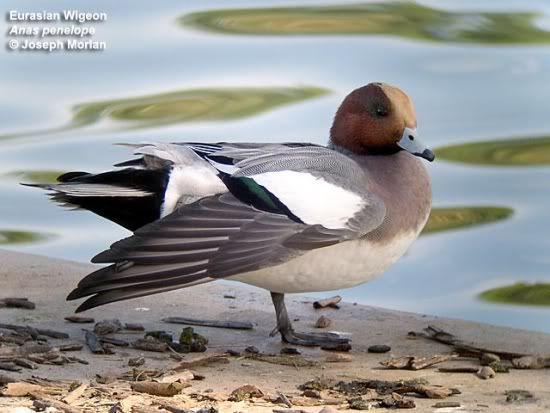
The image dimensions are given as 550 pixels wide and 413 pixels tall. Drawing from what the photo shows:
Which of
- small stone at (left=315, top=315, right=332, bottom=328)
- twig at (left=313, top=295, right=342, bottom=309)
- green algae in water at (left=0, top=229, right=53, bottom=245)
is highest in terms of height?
green algae in water at (left=0, top=229, right=53, bottom=245)

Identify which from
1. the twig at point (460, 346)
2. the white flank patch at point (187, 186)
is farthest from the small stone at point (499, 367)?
the white flank patch at point (187, 186)

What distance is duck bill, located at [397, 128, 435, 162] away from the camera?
625 cm

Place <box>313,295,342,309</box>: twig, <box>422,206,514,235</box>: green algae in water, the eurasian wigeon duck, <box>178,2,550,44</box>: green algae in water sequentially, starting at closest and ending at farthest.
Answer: the eurasian wigeon duck < <box>313,295,342,309</box>: twig < <box>422,206,514,235</box>: green algae in water < <box>178,2,550,44</box>: green algae in water

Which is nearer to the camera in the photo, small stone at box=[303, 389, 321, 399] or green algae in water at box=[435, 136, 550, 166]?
small stone at box=[303, 389, 321, 399]

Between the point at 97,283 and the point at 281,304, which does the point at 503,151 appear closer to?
the point at 281,304

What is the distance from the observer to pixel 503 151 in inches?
394

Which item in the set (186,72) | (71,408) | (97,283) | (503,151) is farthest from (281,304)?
(186,72)

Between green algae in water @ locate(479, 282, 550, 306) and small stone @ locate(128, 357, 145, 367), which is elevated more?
green algae in water @ locate(479, 282, 550, 306)

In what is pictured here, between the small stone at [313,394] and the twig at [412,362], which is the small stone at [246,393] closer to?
the small stone at [313,394]

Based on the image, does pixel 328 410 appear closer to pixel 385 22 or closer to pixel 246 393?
pixel 246 393

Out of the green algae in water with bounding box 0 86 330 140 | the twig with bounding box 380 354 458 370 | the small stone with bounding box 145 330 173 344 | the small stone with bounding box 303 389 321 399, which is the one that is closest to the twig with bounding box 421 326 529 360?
the twig with bounding box 380 354 458 370

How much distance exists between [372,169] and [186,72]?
519 cm

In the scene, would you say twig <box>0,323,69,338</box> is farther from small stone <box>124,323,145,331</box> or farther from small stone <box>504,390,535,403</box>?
small stone <box>504,390,535,403</box>

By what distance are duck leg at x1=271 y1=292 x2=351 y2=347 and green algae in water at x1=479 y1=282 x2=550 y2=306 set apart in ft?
6.09
